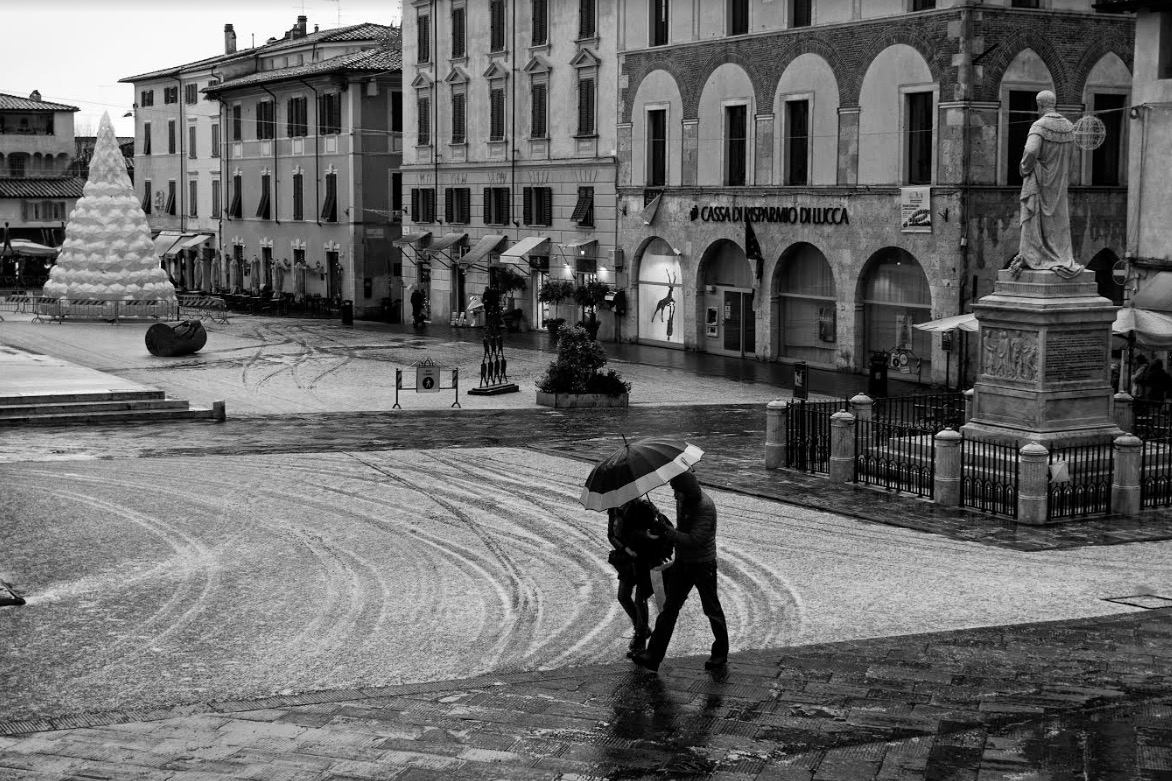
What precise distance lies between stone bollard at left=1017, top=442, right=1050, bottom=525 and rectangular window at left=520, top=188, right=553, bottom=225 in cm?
3398

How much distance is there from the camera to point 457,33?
185 ft

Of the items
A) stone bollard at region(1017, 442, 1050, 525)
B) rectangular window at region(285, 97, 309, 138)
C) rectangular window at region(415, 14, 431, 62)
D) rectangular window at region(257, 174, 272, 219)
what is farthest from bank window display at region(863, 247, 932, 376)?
rectangular window at region(257, 174, 272, 219)

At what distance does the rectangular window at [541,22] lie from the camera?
51.6 m

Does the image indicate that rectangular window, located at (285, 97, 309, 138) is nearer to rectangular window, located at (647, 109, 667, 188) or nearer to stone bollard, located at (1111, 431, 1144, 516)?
rectangular window, located at (647, 109, 667, 188)

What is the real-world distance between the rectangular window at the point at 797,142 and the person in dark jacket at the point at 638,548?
98.7 ft

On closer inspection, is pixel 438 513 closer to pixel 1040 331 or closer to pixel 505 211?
pixel 1040 331

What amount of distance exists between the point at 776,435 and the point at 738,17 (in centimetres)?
2281

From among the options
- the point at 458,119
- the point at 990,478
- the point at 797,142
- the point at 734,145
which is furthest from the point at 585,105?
the point at 990,478

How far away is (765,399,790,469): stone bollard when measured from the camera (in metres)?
23.5

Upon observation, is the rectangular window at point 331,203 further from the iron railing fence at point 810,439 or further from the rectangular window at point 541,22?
the iron railing fence at point 810,439

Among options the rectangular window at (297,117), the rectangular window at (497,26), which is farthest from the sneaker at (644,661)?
the rectangular window at (297,117)

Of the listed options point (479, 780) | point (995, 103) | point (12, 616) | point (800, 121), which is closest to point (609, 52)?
point (800, 121)

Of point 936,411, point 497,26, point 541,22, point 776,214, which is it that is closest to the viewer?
point 936,411

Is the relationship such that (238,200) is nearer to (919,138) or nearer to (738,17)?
(738,17)
